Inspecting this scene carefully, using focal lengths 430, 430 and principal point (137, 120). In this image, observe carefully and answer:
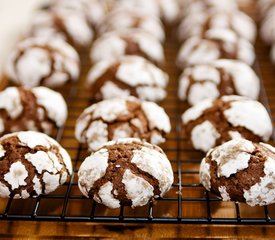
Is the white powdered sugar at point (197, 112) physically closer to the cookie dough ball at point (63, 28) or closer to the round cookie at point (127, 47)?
the round cookie at point (127, 47)

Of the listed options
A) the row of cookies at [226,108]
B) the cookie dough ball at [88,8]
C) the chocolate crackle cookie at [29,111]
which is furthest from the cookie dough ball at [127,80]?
the cookie dough ball at [88,8]

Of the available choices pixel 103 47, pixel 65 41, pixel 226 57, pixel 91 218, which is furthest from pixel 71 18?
pixel 91 218

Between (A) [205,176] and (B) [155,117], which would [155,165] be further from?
(B) [155,117]

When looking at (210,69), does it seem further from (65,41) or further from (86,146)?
(65,41)

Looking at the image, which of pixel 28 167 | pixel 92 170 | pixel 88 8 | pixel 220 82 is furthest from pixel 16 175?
pixel 88 8

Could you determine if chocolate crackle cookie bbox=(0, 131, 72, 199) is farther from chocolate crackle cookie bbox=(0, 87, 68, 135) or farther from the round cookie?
the round cookie

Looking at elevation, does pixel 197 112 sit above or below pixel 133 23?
above

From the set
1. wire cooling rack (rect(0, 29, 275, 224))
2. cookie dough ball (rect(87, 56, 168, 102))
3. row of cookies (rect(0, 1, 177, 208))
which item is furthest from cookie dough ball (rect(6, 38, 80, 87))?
wire cooling rack (rect(0, 29, 275, 224))
